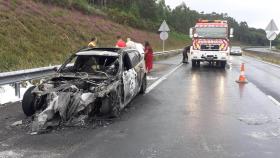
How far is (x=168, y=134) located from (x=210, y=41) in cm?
2002

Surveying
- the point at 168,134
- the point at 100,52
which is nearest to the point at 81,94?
the point at 168,134

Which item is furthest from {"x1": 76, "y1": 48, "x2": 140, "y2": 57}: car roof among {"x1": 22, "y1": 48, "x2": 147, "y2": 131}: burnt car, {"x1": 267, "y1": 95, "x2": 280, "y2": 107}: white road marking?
{"x1": 267, "y1": 95, "x2": 280, "y2": 107}: white road marking

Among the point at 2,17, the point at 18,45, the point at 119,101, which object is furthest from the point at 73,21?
the point at 119,101

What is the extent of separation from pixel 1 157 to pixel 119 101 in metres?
3.57

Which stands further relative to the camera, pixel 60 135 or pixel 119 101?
pixel 119 101

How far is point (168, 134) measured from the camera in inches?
314

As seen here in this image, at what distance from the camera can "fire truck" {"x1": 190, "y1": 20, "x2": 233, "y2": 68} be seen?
88.8 ft

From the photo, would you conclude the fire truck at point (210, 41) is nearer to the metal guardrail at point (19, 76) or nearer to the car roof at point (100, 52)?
the metal guardrail at point (19, 76)

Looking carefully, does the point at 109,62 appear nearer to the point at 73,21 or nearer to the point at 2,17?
the point at 2,17

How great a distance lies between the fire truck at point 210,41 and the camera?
27.1 m

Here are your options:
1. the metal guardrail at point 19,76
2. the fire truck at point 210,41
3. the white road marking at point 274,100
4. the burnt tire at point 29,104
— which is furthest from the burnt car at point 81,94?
the fire truck at point 210,41

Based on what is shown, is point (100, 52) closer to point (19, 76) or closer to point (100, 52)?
point (100, 52)

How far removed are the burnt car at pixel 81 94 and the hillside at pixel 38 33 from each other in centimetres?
740

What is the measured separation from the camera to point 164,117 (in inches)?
380
